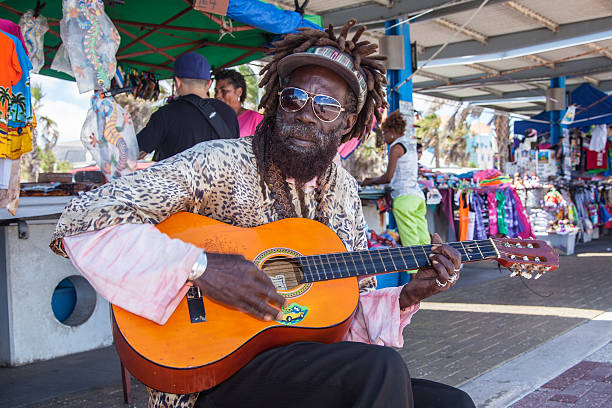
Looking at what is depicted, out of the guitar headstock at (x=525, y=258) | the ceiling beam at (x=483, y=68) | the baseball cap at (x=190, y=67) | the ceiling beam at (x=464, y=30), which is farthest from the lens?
the ceiling beam at (x=483, y=68)

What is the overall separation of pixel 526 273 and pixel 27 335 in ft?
12.0

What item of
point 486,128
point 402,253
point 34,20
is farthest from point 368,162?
point 402,253

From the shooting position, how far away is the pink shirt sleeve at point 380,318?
2.03m

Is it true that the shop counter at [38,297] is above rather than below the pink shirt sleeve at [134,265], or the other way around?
below

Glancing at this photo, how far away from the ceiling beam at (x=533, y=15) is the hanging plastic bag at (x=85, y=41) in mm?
6714

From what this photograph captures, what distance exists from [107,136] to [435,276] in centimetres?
248

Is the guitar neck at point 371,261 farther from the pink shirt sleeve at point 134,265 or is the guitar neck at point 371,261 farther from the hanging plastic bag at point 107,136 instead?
the hanging plastic bag at point 107,136

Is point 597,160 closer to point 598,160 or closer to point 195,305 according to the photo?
point 598,160

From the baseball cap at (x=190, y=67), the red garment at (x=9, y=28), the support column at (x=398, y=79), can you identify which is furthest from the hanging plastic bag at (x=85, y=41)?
the support column at (x=398, y=79)

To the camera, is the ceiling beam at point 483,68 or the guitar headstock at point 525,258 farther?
the ceiling beam at point 483,68

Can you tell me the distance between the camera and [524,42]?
389 inches

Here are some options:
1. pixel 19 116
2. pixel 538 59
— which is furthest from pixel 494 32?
pixel 19 116

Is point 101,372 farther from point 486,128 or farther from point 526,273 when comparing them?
point 486,128

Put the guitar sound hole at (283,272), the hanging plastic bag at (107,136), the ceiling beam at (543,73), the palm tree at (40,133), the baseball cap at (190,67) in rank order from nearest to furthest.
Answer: the guitar sound hole at (283,272)
the hanging plastic bag at (107,136)
the baseball cap at (190,67)
the ceiling beam at (543,73)
the palm tree at (40,133)
